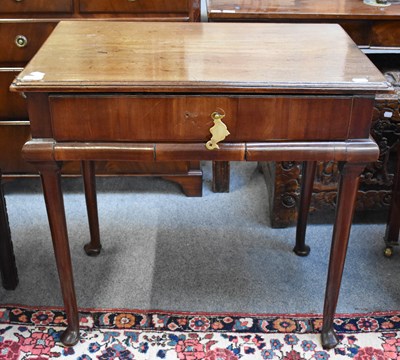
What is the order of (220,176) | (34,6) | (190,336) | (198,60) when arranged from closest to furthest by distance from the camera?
(198,60) → (190,336) → (34,6) → (220,176)

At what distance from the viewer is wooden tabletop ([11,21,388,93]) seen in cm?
132

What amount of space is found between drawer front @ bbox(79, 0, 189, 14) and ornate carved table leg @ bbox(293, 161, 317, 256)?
27.5 inches

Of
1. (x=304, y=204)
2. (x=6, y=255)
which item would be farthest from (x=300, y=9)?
(x=6, y=255)

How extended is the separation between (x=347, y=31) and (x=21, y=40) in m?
1.12

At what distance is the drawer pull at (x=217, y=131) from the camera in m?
1.35

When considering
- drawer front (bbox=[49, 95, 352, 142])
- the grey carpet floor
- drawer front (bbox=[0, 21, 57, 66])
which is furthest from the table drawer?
drawer front (bbox=[49, 95, 352, 142])

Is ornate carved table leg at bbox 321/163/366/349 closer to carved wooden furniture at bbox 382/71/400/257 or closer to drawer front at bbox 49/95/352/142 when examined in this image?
drawer front at bbox 49/95/352/142

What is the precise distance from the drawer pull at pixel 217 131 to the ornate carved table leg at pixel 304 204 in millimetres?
529

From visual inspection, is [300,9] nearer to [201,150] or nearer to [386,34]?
[386,34]

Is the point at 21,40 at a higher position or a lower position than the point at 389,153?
higher

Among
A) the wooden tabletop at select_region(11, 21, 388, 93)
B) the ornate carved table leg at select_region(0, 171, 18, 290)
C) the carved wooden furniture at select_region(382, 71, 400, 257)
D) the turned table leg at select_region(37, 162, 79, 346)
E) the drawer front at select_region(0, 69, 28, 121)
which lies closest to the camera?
the wooden tabletop at select_region(11, 21, 388, 93)

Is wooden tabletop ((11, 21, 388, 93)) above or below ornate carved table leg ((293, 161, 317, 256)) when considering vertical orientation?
above

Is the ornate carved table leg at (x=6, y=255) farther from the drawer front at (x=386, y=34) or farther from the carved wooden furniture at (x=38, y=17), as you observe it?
the drawer front at (x=386, y=34)

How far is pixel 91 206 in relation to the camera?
195 cm
